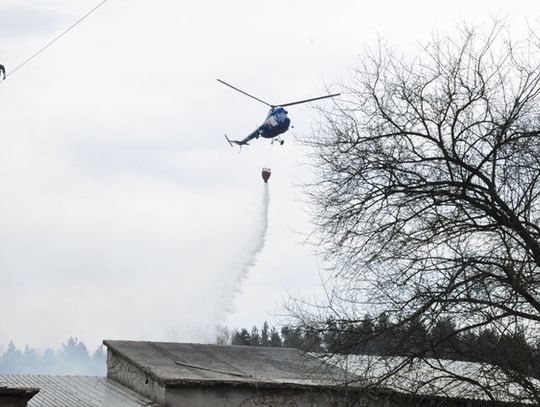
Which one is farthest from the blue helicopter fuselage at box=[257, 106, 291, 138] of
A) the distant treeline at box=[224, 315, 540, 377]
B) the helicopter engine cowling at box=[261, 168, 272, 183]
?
the distant treeline at box=[224, 315, 540, 377]

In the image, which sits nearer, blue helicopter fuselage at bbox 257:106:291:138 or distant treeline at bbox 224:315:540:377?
distant treeline at bbox 224:315:540:377

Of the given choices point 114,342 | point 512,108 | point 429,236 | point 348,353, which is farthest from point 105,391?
point 512,108

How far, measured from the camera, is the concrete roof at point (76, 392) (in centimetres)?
2061

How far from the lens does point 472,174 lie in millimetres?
13492

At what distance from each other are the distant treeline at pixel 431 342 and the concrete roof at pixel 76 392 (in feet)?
29.2

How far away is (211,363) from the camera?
2433 cm

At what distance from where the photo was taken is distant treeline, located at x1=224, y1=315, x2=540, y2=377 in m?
13.0

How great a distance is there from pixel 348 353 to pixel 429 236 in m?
2.32

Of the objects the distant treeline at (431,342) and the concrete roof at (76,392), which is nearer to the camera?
the distant treeline at (431,342)

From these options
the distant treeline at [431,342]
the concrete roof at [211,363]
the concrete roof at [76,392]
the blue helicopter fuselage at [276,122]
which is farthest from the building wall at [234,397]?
the blue helicopter fuselage at [276,122]

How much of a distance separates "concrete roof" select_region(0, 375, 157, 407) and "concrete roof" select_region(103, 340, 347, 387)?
2.79 ft

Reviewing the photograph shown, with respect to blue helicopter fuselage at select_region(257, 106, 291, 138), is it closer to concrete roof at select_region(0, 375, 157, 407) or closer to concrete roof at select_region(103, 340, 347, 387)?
concrete roof at select_region(103, 340, 347, 387)

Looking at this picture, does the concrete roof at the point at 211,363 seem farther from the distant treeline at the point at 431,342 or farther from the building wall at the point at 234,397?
the distant treeline at the point at 431,342

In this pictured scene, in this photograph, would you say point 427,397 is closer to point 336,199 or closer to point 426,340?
point 426,340
